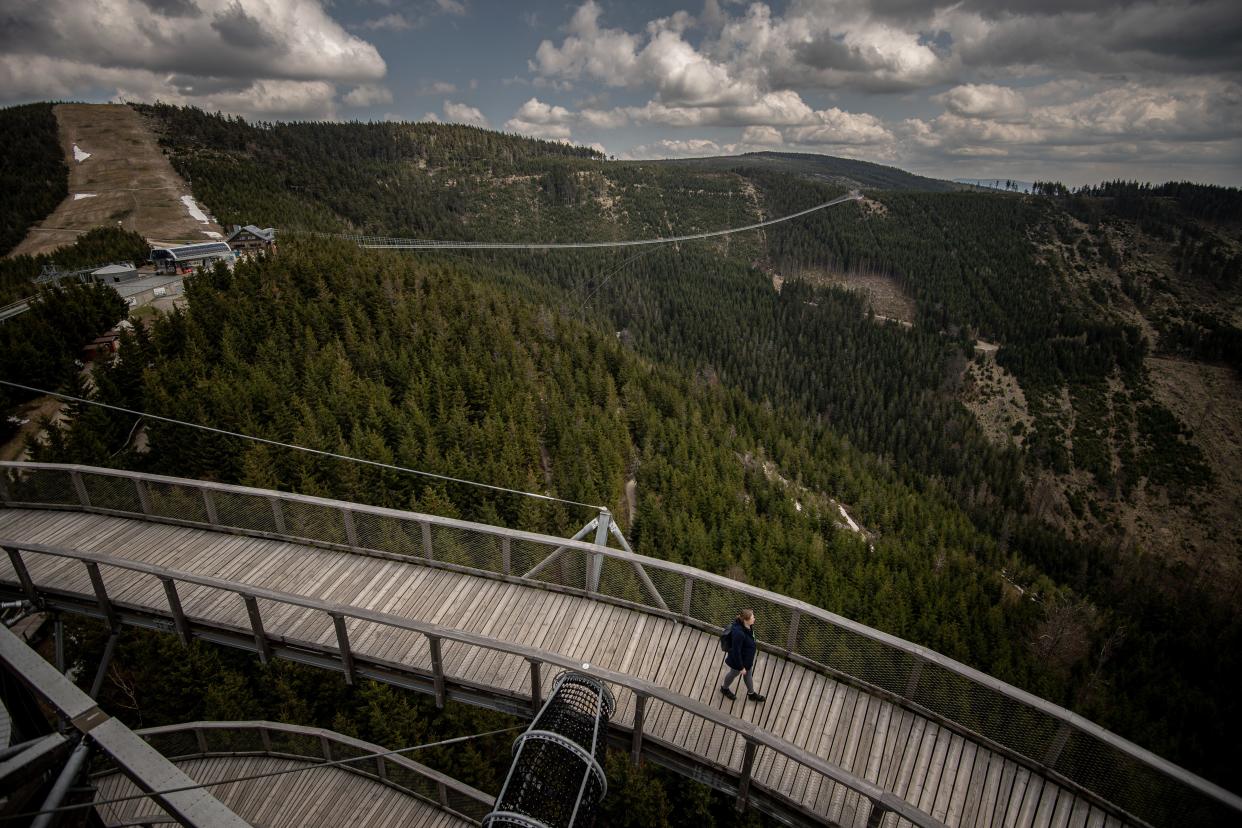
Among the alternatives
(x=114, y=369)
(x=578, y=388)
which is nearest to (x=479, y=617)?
(x=114, y=369)

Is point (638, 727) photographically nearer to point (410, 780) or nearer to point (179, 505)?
point (410, 780)

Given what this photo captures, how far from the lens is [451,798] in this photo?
1191cm

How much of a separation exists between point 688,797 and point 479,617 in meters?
16.8

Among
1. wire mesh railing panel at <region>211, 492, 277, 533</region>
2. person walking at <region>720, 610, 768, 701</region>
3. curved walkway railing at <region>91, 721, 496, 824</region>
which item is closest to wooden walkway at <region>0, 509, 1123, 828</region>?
wire mesh railing panel at <region>211, 492, 277, 533</region>

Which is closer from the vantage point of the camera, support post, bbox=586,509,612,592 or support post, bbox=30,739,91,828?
support post, bbox=30,739,91,828

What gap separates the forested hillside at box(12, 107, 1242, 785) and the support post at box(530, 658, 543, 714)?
58.2ft

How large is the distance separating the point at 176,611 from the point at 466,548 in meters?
4.44

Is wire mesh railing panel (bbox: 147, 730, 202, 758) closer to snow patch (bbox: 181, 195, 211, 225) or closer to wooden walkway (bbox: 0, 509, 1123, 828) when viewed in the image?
wooden walkway (bbox: 0, 509, 1123, 828)

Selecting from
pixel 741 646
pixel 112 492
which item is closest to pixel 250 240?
pixel 112 492

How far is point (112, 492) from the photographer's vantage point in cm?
1207

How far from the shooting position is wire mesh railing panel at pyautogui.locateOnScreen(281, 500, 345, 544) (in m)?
11.0

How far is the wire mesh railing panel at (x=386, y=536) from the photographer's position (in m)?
10.7

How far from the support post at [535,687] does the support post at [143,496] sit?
31.3 feet

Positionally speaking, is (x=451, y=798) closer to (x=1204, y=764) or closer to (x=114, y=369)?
(x=114, y=369)
